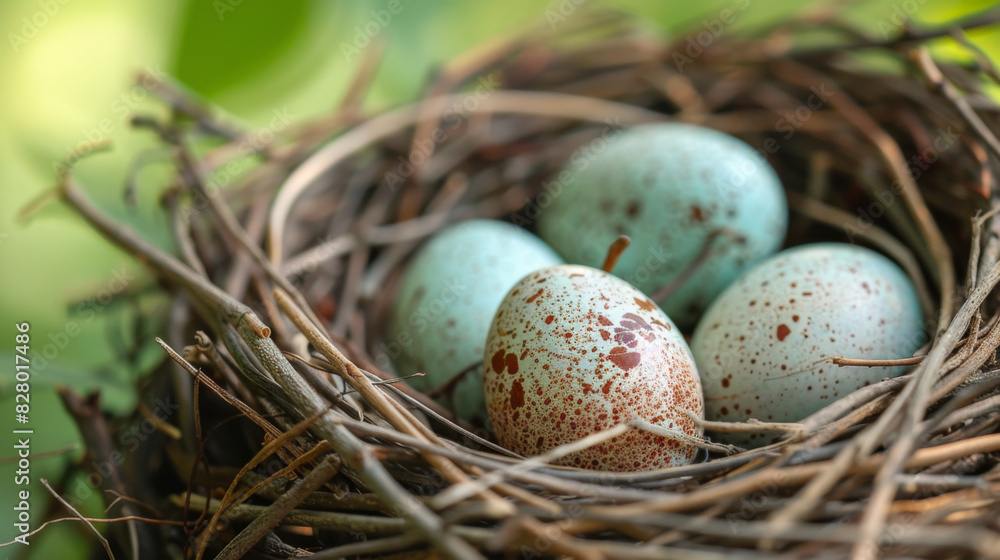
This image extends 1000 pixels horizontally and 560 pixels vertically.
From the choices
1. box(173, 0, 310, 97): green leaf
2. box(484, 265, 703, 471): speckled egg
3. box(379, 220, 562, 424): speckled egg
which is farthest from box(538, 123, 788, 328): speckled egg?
box(173, 0, 310, 97): green leaf

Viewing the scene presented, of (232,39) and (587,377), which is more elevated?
(232,39)

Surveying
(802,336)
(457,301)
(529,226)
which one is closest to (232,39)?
(529,226)

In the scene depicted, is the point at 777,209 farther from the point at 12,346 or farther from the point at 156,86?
the point at 12,346

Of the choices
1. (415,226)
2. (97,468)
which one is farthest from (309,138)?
(97,468)

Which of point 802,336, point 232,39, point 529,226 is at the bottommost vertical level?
point 802,336

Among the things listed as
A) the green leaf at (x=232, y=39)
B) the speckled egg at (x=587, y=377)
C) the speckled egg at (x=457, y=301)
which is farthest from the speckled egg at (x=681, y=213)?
the green leaf at (x=232, y=39)

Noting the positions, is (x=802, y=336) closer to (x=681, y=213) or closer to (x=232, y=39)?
(x=681, y=213)

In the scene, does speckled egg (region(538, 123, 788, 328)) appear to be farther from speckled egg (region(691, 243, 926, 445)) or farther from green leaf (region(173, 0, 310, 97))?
green leaf (region(173, 0, 310, 97))
